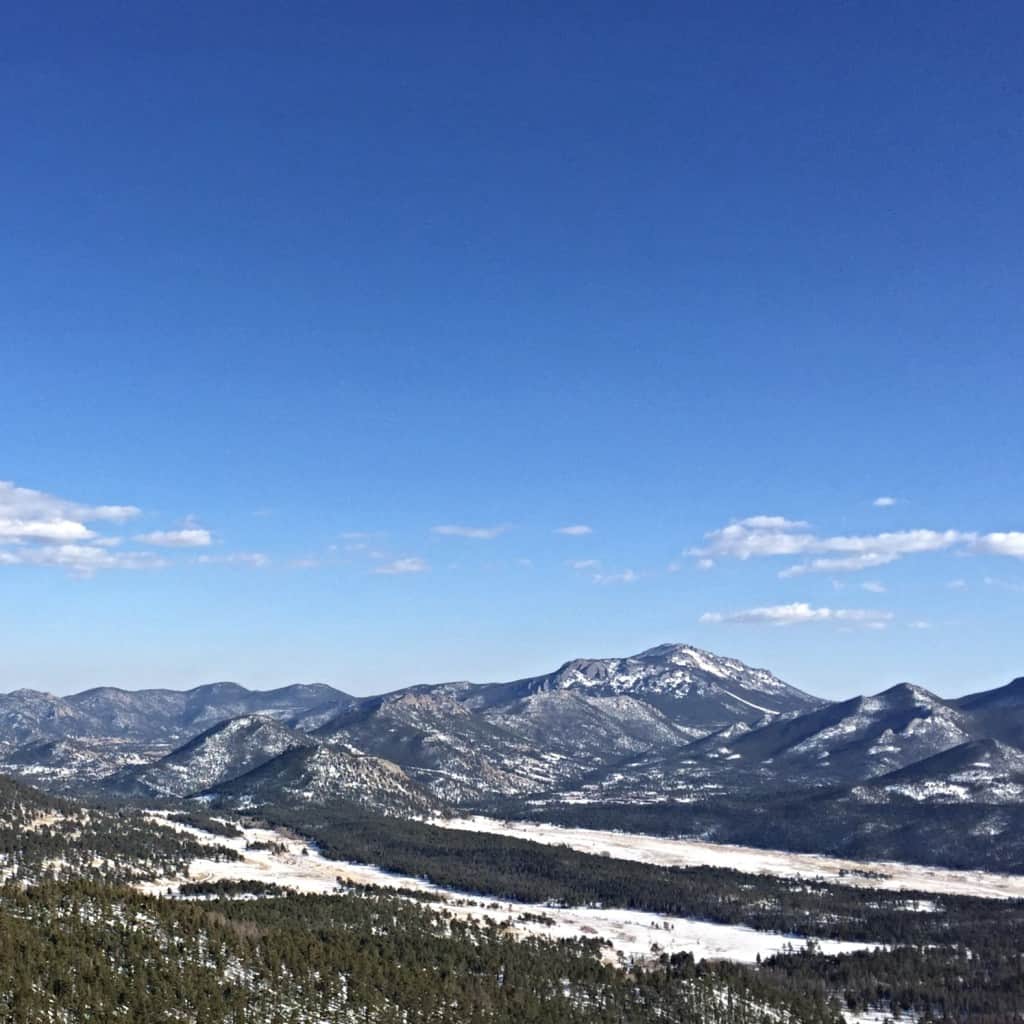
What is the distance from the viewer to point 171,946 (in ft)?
573

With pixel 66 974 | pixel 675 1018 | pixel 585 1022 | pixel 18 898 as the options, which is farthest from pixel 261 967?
pixel 675 1018

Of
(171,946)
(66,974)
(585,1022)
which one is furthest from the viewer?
(585,1022)

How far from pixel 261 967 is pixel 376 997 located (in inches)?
818

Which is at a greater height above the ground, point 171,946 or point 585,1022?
point 171,946

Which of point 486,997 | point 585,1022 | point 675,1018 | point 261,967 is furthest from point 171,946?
point 675,1018

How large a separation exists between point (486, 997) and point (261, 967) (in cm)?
4325

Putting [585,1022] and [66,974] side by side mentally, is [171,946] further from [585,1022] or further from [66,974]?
[585,1022]

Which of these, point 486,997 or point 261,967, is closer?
point 261,967

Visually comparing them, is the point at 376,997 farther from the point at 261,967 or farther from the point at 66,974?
the point at 66,974

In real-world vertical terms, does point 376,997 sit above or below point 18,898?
below

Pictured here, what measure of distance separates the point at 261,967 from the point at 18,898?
156 feet

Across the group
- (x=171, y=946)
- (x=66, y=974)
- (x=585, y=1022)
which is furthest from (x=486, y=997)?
(x=66, y=974)

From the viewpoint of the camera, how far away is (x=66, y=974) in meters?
152

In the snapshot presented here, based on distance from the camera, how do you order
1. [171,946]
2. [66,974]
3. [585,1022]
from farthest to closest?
[585,1022], [171,946], [66,974]
